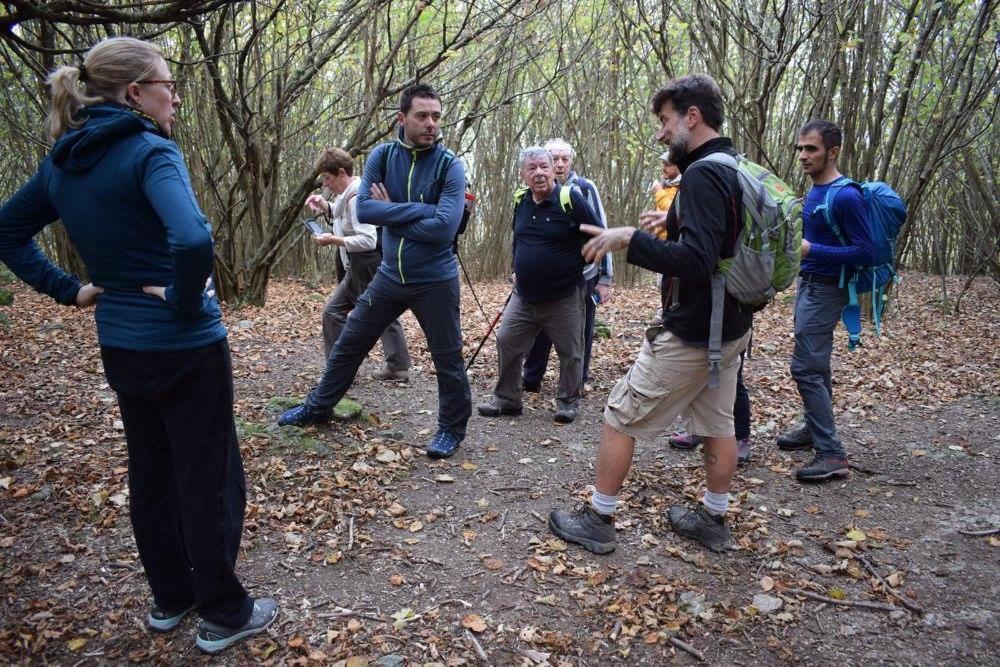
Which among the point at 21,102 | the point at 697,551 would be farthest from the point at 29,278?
the point at 21,102

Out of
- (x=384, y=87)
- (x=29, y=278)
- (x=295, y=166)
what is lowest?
(x=29, y=278)

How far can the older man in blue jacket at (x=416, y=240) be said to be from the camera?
3742 mm

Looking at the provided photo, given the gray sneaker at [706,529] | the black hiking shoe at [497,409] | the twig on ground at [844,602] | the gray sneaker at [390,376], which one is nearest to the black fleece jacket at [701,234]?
the gray sneaker at [706,529]

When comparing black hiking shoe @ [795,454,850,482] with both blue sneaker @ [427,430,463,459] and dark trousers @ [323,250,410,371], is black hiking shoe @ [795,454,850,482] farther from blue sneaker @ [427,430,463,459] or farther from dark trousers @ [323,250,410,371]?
dark trousers @ [323,250,410,371]

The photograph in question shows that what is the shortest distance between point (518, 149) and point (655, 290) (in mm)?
3916

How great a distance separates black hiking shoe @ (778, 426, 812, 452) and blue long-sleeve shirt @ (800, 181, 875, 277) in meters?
1.18

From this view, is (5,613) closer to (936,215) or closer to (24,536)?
(24,536)

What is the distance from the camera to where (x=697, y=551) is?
319cm

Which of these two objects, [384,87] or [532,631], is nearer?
[532,631]

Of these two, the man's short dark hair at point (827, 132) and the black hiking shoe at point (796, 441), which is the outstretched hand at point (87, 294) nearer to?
the man's short dark hair at point (827, 132)

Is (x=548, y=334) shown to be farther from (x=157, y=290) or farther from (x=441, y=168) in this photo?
(x=157, y=290)

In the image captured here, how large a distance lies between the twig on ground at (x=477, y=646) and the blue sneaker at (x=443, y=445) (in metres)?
1.60

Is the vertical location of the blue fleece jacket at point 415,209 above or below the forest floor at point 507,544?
above

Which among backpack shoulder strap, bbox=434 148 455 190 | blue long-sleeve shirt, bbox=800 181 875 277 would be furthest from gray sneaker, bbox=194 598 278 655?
blue long-sleeve shirt, bbox=800 181 875 277
